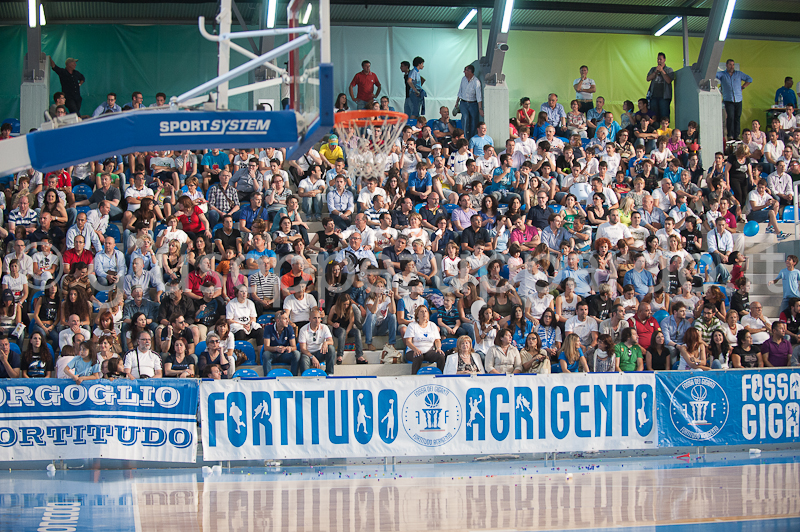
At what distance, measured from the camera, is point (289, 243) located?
1323cm

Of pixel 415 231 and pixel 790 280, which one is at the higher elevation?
pixel 415 231

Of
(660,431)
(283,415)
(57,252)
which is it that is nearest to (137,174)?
(57,252)

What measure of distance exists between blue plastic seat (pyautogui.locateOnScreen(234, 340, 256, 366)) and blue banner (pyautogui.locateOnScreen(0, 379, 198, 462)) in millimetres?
1619

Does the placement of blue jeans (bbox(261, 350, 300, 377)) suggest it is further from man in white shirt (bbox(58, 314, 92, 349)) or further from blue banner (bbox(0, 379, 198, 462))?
man in white shirt (bbox(58, 314, 92, 349))

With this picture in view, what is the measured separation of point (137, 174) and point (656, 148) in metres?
11.6

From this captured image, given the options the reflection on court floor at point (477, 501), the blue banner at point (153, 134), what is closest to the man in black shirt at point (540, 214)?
the reflection on court floor at point (477, 501)

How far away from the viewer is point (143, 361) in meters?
11.2

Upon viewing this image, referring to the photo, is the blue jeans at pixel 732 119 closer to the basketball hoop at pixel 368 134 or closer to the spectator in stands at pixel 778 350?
the spectator in stands at pixel 778 350

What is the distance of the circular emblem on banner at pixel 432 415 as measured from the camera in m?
10.6

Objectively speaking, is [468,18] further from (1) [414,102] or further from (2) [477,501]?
(2) [477,501]

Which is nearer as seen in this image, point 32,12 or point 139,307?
point 139,307

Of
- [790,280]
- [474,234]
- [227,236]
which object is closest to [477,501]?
[474,234]

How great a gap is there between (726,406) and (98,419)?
28.9 ft

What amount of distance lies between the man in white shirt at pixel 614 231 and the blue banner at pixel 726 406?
4.12 meters
